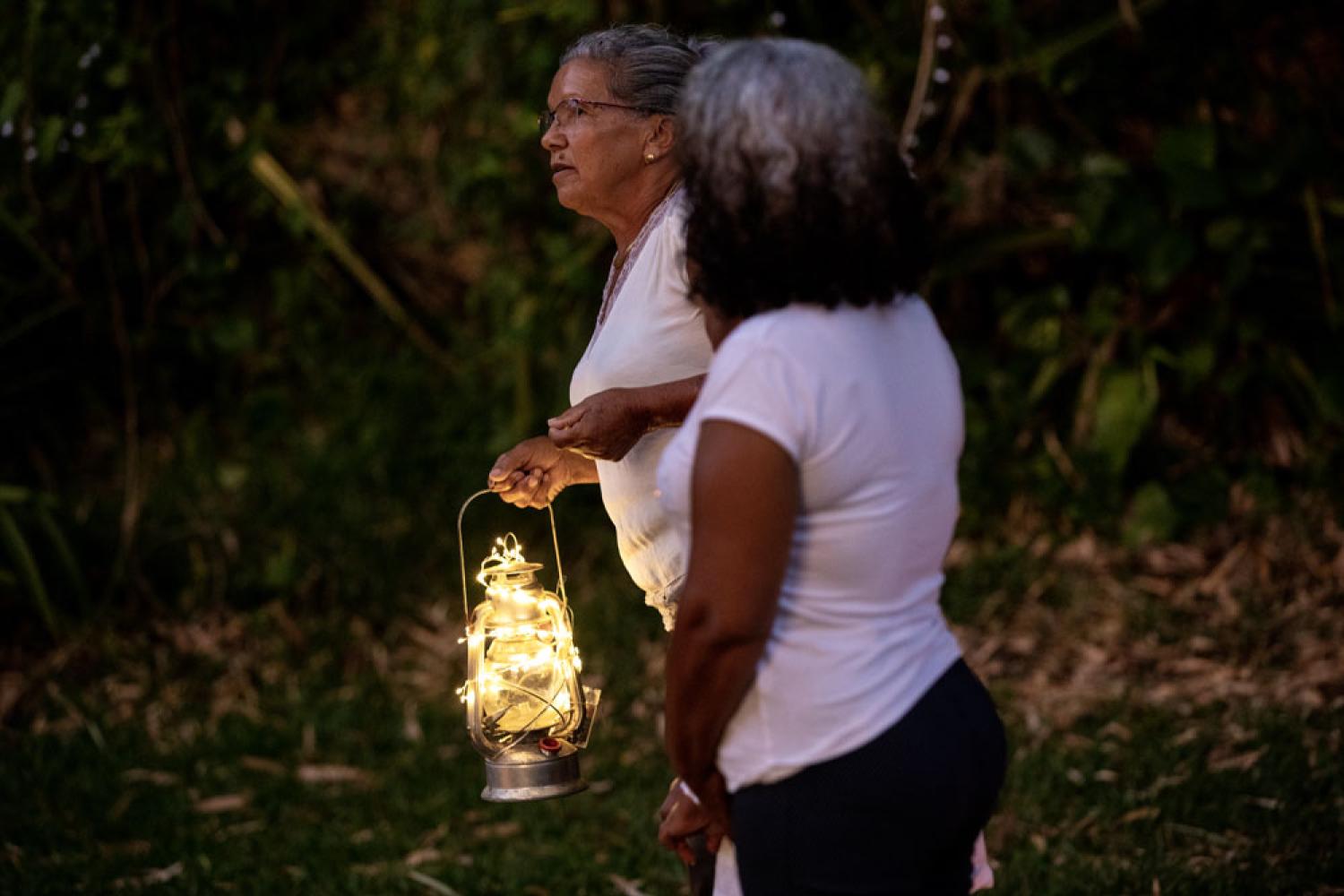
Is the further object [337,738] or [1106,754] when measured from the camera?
[337,738]

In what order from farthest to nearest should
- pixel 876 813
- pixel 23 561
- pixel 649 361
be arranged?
1. pixel 23 561
2. pixel 649 361
3. pixel 876 813

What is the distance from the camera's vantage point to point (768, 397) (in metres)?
1.75

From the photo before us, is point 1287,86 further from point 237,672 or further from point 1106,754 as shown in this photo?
point 237,672

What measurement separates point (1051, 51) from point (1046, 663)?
2584 mm

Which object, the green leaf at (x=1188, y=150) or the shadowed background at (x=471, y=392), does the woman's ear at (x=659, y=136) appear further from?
the green leaf at (x=1188, y=150)

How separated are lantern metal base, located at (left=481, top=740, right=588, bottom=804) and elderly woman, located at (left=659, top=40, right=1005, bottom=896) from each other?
27.8 inches

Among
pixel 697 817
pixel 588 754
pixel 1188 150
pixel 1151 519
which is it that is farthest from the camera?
pixel 1151 519

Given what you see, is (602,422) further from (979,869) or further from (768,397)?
(979,869)

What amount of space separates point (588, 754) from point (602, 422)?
312cm

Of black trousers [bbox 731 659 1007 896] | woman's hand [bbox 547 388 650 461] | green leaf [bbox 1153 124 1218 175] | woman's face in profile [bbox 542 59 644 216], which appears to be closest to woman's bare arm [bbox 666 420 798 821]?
black trousers [bbox 731 659 1007 896]

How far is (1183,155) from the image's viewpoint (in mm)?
5812

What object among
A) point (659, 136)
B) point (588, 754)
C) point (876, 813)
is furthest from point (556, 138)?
point (588, 754)

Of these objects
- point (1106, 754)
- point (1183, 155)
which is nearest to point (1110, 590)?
point (1106, 754)

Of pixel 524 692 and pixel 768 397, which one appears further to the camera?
pixel 524 692
